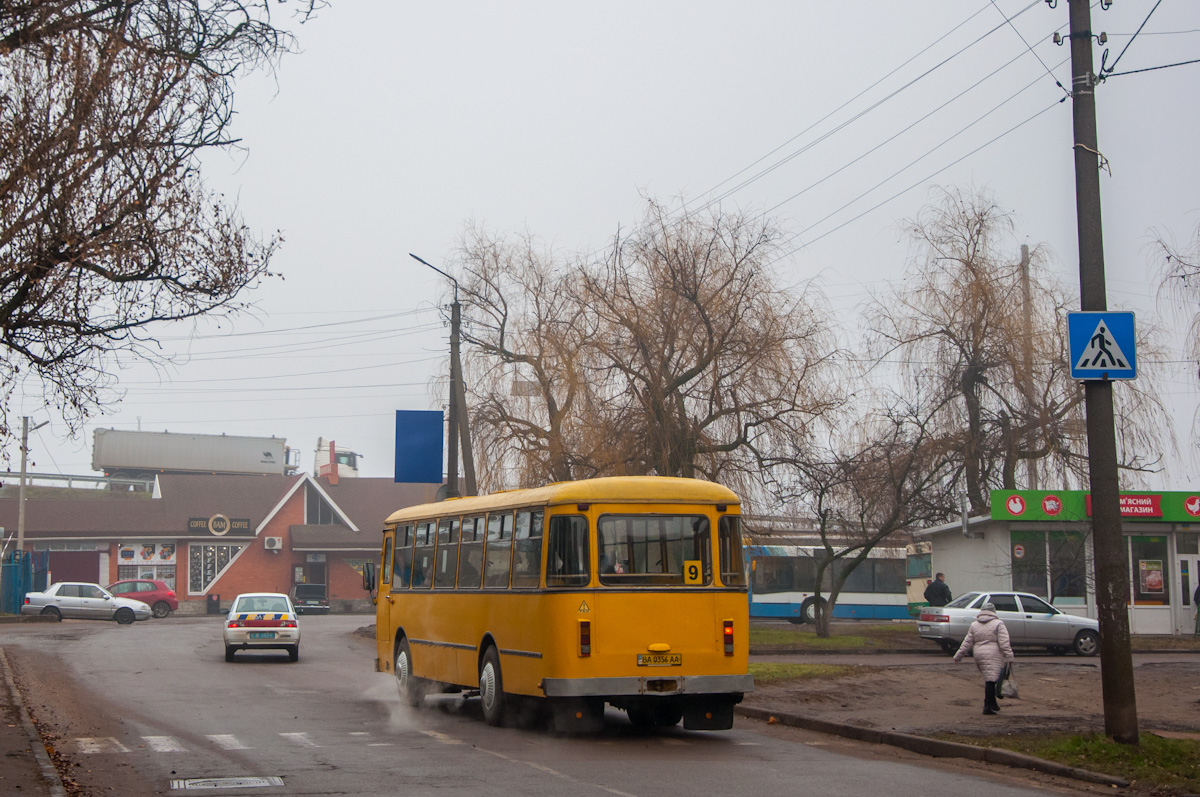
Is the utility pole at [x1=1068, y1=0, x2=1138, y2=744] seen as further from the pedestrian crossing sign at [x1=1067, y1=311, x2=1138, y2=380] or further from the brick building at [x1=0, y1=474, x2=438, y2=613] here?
the brick building at [x1=0, y1=474, x2=438, y2=613]

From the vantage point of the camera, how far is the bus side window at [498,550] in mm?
14695

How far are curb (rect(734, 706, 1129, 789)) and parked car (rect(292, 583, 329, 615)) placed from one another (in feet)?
155

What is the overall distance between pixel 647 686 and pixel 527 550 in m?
2.12

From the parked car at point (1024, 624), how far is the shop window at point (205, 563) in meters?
45.1

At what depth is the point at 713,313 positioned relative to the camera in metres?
28.0

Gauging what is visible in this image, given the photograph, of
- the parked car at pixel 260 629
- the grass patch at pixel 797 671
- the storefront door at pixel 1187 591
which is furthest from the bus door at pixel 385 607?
the storefront door at pixel 1187 591

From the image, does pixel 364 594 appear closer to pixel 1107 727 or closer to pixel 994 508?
pixel 994 508

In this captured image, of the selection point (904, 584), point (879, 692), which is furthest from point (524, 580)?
point (904, 584)

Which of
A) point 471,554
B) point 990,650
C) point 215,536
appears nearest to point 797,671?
point 990,650

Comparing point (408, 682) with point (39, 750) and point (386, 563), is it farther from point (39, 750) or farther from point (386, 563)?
point (39, 750)

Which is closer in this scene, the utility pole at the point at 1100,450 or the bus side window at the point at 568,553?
the utility pole at the point at 1100,450

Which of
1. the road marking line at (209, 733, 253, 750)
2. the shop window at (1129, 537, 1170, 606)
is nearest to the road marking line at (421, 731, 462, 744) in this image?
the road marking line at (209, 733, 253, 750)

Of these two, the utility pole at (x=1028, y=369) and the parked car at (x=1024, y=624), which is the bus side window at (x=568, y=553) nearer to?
the parked car at (x=1024, y=624)

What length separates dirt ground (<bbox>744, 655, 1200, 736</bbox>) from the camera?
48.3ft
